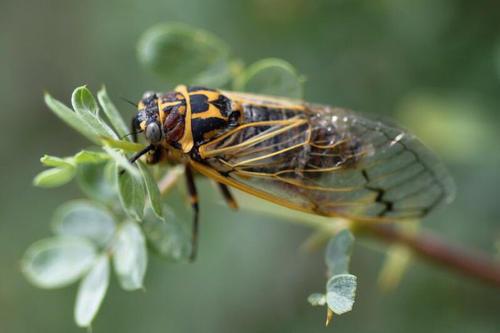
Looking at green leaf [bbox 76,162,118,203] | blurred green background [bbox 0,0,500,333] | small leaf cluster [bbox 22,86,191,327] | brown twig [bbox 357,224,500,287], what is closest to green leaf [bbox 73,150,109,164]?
small leaf cluster [bbox 22,86,191,327]

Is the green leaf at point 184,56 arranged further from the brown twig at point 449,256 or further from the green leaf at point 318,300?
the green leaf at point 318,300

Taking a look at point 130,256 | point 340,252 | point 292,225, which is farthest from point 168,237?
point 292,225

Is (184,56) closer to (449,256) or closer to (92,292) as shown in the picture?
(92,292)

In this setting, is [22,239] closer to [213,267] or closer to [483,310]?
[213,267]

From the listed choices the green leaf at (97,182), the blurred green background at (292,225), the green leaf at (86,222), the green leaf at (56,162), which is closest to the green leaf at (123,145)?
the green leaf at (56,162)

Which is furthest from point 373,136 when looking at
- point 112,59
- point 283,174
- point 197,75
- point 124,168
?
point 112,59

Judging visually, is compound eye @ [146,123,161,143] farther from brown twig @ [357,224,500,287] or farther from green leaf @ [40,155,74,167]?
brown twig @ [357,224,500,287]

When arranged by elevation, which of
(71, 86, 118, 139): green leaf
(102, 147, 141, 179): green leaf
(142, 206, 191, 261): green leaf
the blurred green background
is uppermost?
(71, 86, 118, 139): green leaf
